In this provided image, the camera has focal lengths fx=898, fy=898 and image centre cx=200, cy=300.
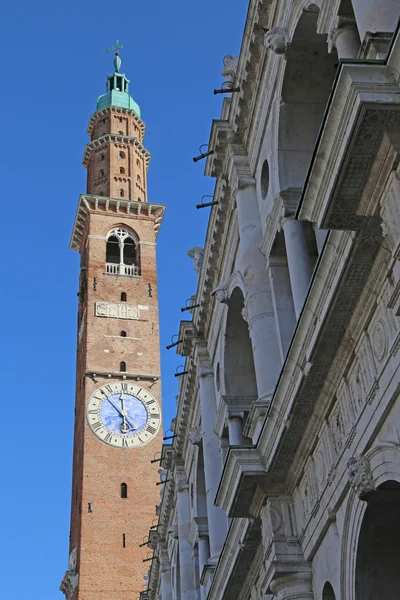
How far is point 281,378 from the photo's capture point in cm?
1312

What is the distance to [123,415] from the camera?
45.9m

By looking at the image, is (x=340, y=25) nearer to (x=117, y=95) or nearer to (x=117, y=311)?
(x=117, y=311)

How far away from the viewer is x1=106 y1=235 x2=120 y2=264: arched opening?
53.5 m

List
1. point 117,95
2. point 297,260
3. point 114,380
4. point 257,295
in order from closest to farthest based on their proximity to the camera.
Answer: point 297,260 → point 257,295 → point 114,380 → point 117,95

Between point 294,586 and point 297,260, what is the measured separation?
513 centimetres

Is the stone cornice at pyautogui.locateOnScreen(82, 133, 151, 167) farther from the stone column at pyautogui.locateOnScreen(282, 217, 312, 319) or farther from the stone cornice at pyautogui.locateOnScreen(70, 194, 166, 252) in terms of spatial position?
the stone column at pyautogui.locateOnScreen(282, 217, 312, 319)

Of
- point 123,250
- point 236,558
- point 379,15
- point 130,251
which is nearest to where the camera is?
point 379,15

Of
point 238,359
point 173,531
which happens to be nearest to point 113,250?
point 173,531

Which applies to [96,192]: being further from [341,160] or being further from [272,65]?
[341,160]

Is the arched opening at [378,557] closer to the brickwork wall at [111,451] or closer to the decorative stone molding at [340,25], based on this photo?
the decorative stone molding at [340,25]

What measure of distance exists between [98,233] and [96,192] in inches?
227

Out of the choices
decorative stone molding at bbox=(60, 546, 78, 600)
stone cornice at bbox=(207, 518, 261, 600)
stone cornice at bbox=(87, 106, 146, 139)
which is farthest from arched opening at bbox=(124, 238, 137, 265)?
stone cornice at bbox=(207, 518, 261, 600)

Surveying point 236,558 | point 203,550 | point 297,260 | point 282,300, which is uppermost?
point 282,300

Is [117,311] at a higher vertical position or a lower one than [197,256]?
higher
